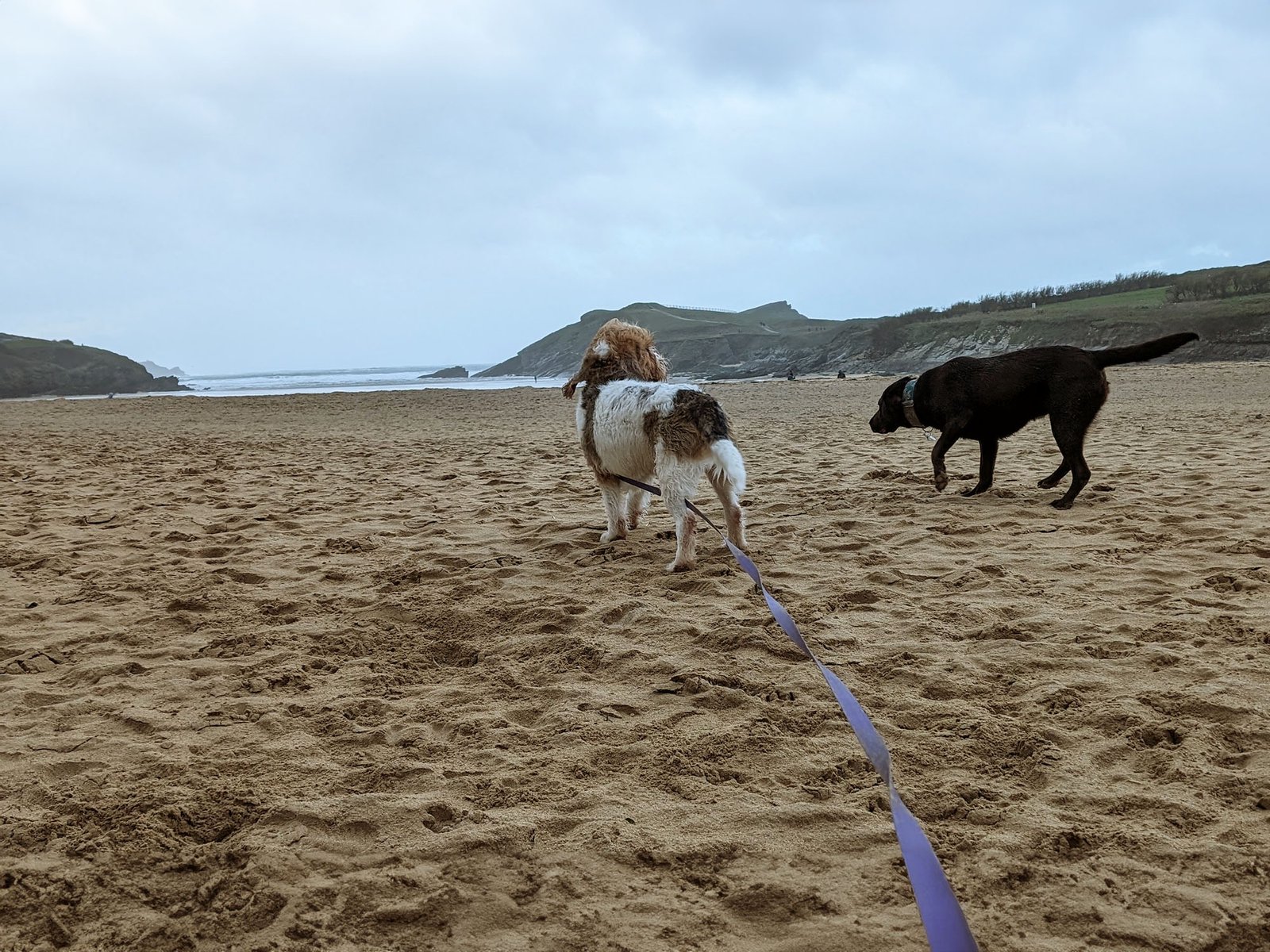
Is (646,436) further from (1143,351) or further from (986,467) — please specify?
(1143,351)

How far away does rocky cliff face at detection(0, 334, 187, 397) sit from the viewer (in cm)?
5028

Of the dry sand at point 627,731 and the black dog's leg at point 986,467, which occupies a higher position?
the black dog's leg at point 986,467

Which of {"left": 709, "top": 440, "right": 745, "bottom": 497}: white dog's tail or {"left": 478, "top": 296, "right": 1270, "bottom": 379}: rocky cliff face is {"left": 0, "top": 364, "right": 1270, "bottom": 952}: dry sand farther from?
{"left": 478, "top": 296, "right": 1270, "bottom": 379}: rocky cliff face

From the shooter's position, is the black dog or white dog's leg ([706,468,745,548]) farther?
the black dog

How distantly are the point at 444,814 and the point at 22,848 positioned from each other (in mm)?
1209

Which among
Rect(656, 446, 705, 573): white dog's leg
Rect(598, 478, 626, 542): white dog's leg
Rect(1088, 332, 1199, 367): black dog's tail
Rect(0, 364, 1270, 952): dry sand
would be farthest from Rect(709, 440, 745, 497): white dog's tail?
Rect(1088, 332, 1199, 367): black dog's tail

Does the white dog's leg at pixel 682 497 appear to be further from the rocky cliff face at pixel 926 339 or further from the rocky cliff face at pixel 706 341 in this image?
the rocky cliff face at pixel 706 341

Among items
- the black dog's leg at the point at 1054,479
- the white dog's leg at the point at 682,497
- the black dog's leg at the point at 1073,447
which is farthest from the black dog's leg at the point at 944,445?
the white dog's leg at the point at 682,497

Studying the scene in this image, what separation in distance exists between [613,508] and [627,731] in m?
3.24

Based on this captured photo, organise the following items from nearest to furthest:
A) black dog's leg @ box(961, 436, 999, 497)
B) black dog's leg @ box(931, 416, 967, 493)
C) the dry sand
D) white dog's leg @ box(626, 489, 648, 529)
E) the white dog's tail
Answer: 1. the dry sand
2. the white dog's tail
3. white dog's leg @ box(626, 489, 648, 529)
4. black dog's leg @ box(931, 416, 967, 493)
5. black dog's leg @ box(961, 436, 999, 497)

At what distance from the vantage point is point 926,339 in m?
49.4

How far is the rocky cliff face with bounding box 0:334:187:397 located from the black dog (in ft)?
178

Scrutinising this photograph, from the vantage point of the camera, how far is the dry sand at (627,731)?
78.2 inches

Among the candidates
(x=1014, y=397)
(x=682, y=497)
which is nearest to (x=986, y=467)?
(x=1014, y=397)
